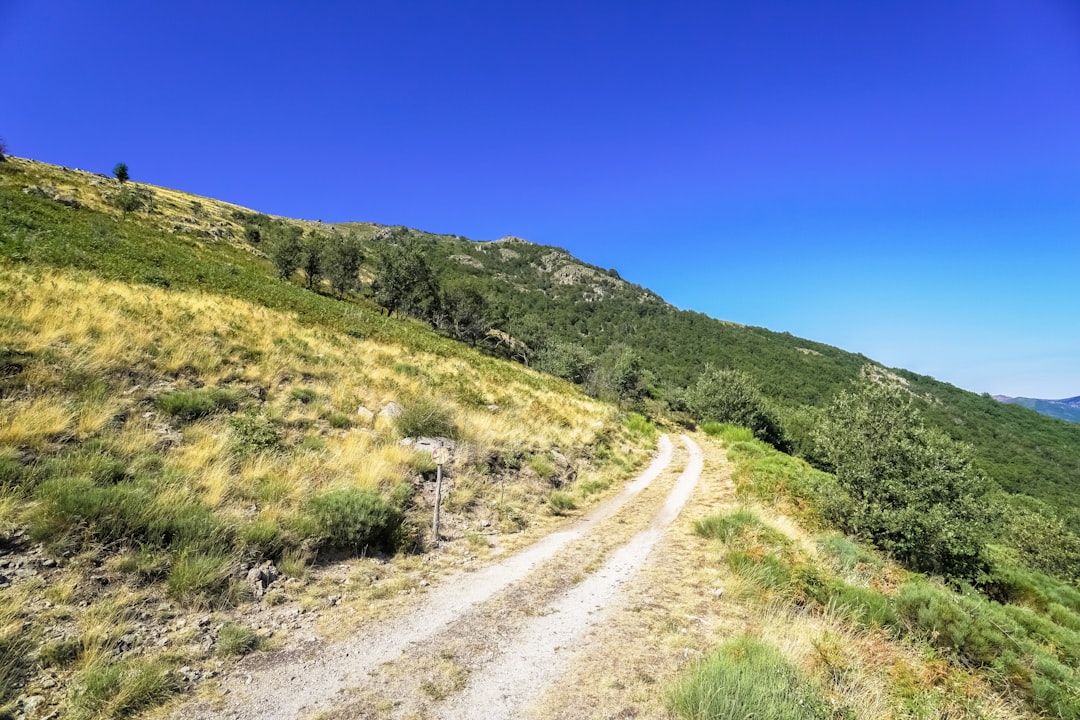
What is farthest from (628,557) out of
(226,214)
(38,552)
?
(226,214)

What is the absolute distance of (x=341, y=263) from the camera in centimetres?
5503

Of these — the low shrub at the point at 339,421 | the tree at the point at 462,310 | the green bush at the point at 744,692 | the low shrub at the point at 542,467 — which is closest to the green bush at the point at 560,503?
the low shrub at the point at 542,467

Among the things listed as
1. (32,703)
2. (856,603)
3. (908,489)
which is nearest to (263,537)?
(32,703)

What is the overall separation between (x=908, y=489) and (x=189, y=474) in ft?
73.5

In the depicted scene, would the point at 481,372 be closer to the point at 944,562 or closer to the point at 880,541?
the point at 880,541

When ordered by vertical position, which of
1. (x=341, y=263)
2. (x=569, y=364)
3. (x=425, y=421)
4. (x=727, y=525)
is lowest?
(x=727, y=525)

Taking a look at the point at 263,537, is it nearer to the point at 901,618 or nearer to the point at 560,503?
the point at 560,503

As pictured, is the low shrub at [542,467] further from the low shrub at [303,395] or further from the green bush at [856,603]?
the green bush at [856,603]

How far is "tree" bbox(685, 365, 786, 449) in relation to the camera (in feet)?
159

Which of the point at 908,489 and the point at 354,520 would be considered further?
the point at 908,489

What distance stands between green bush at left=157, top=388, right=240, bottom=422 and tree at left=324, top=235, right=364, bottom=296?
4771cm

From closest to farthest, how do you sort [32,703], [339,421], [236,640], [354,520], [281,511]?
[32,703] < [236,640] < [281,511] < [354,520] < [339,421]

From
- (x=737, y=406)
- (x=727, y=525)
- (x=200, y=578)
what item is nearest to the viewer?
(x=200, y=578)

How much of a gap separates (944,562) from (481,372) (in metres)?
22.5
